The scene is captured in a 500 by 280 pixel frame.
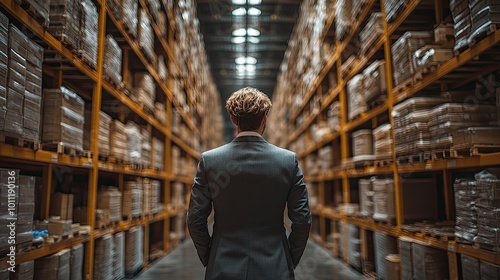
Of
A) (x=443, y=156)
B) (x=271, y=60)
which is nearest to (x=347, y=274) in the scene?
(x=443, y=156)

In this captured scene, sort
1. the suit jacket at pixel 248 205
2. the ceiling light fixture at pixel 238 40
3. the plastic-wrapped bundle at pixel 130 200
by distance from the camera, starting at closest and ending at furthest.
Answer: the suit jacket at pixel 248 205, the plastic-wrapped bundle at pixel 130 200, the ceiling light fixture at pixel 238 40

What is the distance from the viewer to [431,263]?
4.19 metres

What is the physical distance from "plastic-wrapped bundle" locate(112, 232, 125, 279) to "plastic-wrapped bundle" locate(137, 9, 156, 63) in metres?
2.85

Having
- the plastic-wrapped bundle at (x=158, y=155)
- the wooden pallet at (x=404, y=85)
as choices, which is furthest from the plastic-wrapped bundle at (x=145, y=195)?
the wooden pallet at (x=404, y=85)

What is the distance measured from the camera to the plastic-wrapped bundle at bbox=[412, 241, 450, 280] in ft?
13.7

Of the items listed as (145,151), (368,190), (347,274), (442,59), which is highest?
(442,59)

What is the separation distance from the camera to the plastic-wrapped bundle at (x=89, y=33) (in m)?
4.21

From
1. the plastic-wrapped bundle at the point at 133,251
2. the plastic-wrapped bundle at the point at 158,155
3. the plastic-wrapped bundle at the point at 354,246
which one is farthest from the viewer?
the plastic-wrapped bundle at the point at 158,155

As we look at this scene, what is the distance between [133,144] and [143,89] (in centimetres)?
102

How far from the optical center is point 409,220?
5.02 m

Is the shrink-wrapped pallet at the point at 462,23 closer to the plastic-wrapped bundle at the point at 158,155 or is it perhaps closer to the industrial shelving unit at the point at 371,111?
the industrial shelving unit at the point at 371,111

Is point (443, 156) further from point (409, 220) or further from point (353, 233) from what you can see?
point (353, 233)

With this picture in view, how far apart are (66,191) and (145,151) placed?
205 centimetres

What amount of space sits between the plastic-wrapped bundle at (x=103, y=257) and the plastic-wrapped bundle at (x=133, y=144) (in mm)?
1294
